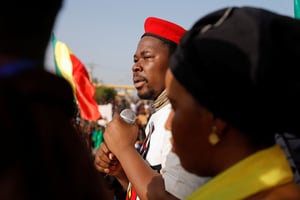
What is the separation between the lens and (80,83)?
603cm

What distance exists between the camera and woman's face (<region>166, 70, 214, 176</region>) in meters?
1.28

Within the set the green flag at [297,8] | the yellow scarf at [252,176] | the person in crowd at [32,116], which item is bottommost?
the yellow scarf at [252,176]

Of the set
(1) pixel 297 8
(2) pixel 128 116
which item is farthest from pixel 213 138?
(1) pixel 297 8

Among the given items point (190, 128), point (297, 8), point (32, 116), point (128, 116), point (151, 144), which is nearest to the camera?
point (32, 116)

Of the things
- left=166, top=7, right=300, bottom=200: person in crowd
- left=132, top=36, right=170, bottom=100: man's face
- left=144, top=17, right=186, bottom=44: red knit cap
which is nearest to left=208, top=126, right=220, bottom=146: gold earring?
left=166, top=7, right=300, bottom=200: person in crowd

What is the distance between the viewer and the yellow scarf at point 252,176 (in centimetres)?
126

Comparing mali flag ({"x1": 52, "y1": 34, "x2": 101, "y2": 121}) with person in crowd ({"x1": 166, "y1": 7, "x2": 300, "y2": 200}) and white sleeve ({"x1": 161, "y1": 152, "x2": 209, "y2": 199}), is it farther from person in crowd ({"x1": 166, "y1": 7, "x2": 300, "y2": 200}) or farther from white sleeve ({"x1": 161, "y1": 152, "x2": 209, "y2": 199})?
person in crowd ({"x1": 166, "y1": 7, "x2": 300, "y2": 200})

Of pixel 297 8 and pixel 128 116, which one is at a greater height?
pixel 297 8

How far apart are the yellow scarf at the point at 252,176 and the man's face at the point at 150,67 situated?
1.17m

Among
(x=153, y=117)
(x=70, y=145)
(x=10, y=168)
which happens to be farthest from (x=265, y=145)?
(x=153, y=117)

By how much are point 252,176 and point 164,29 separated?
4.85 feet

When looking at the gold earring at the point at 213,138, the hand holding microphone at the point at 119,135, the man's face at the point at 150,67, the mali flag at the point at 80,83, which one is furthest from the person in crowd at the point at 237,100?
the mali flag at the point at 80,83

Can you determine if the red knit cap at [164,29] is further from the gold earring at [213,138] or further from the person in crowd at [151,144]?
the gold earring at [213,138]

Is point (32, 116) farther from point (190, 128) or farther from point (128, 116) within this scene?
point (128, 116)
